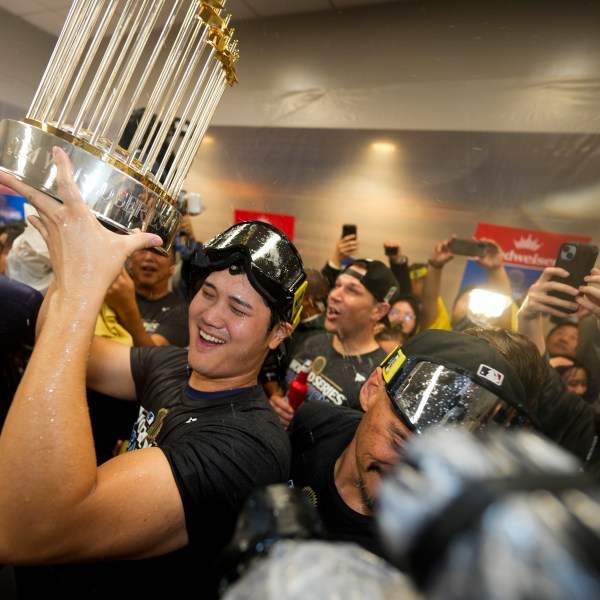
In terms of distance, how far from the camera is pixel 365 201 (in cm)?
407

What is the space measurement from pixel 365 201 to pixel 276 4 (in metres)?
1.93

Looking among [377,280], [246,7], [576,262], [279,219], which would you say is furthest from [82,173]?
[246,7]

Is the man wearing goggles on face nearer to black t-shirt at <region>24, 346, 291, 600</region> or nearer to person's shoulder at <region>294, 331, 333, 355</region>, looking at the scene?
black t-shirt at <region>24, 346, 291, 600</region>

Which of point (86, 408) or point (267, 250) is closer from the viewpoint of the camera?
point (86, 408)

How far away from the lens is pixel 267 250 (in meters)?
1.31

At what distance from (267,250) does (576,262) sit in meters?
0.97

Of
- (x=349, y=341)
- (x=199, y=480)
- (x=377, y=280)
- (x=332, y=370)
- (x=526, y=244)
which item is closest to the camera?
(x=199, y=480)

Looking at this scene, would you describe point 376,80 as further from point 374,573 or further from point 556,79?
point 374,573

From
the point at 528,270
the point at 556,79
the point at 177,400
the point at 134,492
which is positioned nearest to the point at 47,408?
the point at 134,492

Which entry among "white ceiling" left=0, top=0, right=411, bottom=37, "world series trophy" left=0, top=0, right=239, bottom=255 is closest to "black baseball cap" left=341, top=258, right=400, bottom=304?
"world series trophy" left=0, top=0, right=239, bottom=255

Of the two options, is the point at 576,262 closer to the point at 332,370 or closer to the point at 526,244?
the point at 332,370

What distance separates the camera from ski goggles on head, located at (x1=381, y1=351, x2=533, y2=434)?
852mm

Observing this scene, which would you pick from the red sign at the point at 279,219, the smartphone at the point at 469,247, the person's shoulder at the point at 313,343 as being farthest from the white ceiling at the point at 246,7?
the person's shoulder at the point at 313,343

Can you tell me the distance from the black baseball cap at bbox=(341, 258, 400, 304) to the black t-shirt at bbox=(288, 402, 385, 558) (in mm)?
1140
